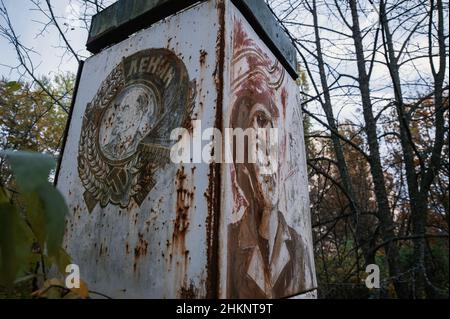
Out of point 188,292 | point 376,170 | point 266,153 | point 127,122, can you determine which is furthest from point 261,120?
point 376,170

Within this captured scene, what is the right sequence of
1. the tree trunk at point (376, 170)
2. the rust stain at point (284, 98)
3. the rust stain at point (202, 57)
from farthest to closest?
the tree trunk at point (376, 170), the rust stain at point (284, 98), the rust stain at point (202, 57)

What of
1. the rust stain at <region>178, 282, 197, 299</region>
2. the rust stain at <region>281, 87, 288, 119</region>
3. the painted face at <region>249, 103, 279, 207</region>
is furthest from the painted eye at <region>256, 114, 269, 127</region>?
the rust stain at <region>178, 282, 197, 299</region>

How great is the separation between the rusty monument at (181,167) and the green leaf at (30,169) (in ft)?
1.63

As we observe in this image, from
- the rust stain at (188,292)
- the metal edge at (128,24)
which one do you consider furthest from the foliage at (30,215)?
the metal edge at (128,24)

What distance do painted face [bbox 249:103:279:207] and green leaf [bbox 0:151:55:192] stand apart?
781 mm

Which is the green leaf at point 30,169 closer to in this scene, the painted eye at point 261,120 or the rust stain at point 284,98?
the painted eye at point 261,120

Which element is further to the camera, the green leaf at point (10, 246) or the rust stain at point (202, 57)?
the rust stain at point (202, 57)

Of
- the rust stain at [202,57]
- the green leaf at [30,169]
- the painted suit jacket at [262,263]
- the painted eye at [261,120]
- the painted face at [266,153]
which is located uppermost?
the rust stain at [202,57]

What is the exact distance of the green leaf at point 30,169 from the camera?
47 cm

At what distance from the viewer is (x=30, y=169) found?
0.48 meters

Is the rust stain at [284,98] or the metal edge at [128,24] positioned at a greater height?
the metal edge at [128,24]

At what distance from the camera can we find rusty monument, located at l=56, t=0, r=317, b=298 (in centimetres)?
94

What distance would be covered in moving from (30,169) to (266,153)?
3.08 ft

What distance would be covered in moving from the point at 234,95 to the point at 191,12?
1.39ft
